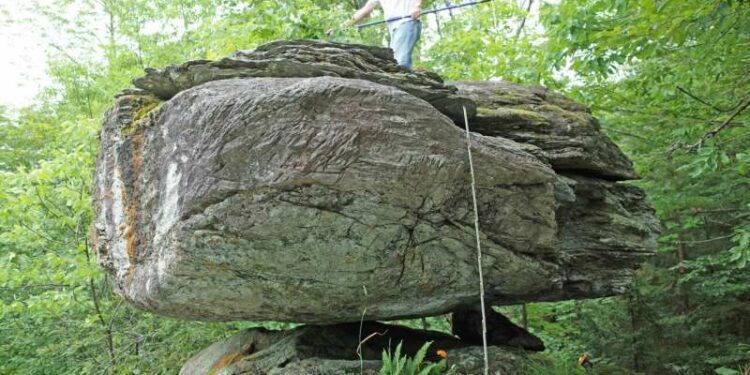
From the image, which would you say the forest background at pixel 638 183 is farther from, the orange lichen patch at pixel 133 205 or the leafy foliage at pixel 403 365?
the orange lichen patch at pixel 133 205

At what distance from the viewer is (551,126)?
22.7 feet

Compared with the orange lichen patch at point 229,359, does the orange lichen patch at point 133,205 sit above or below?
above

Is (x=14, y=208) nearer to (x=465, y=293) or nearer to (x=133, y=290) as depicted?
(x=133, y=290)

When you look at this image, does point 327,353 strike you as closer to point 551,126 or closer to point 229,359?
point 229,359

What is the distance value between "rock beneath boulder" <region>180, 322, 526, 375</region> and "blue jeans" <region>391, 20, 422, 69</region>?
3.73 meters

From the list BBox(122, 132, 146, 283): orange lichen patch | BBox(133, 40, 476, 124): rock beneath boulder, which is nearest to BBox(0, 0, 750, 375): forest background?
BBox(133, 40, 476, 124): rock beneath boulder

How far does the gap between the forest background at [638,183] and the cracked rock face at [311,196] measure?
7.27 feet

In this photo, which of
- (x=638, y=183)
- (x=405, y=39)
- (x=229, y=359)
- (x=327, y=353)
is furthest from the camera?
(x=638, y=183)

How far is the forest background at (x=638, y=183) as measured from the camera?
8195 millimetres

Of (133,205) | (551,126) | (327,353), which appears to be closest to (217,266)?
(133,205)

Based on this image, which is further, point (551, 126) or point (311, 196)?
point (551, 126)

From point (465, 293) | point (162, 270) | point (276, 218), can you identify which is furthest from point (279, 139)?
point (465, 293)

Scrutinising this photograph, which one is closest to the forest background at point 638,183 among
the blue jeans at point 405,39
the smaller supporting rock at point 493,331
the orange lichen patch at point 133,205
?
the smaller supporting rock at point 493,331

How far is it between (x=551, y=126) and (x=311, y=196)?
368 cm
